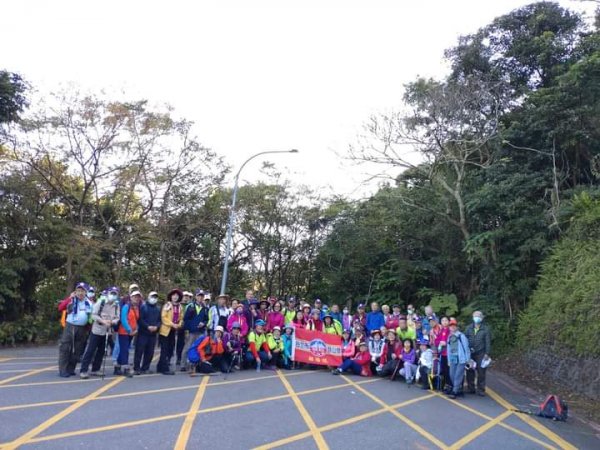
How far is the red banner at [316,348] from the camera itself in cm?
1316

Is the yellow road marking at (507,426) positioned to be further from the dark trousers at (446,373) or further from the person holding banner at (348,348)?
the person holding banner at (348,348)

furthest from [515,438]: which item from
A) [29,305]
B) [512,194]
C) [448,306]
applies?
[29,305]

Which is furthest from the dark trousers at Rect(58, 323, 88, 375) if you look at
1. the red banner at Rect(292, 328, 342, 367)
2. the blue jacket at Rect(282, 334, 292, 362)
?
the red banner at Rect(292, 328, 342, 367)

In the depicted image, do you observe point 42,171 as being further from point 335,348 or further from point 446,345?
point 446,345

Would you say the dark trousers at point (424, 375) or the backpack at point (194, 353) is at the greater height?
the backpack at point (194, 353)

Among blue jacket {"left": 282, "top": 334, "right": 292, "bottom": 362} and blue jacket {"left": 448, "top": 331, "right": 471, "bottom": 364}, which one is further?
blue jacket {"left": 282, "top": 334, "right": 292, "bottom": 362}

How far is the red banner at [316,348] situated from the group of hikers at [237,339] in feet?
0.48

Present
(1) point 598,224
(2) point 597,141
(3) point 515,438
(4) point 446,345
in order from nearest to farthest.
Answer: (3) point 515,438, (4) point 446,345, (1) point 598,224, (2) point 597,141

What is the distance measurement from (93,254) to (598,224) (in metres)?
17.4

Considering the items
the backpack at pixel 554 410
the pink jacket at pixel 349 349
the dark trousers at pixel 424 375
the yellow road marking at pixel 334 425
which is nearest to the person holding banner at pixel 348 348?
the pink jacket at pixel 349 349

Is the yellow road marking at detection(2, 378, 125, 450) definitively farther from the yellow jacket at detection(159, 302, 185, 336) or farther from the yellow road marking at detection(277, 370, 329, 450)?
the yellow road marking at detection(277, 370, 329, 450)

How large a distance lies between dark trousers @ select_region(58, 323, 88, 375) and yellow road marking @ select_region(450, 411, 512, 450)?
7366mm

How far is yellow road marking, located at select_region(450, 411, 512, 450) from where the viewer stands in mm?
6688

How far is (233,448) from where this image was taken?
5.89m
